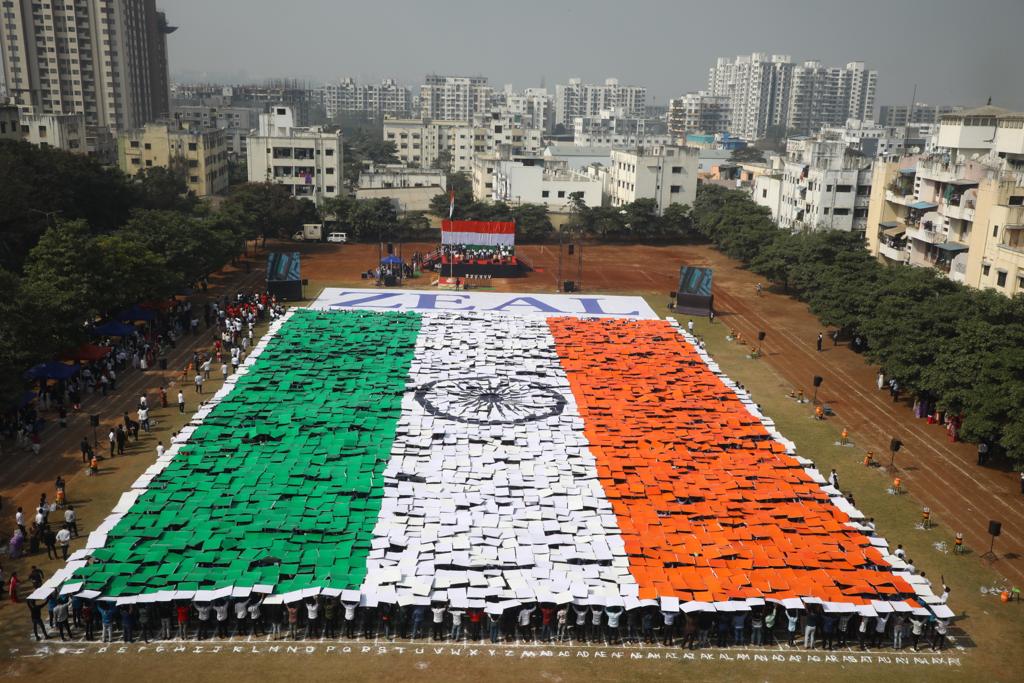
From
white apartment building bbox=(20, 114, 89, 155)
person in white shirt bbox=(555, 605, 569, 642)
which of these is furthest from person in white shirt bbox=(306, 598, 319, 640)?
white apartment building bbox=(20, 114, 89, 155)

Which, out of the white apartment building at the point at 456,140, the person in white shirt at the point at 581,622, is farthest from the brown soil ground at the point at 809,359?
the white apartment building at the point at 456,140

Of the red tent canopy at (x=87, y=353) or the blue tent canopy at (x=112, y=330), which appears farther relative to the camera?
the blue tent canopy at (x=112, y=330)

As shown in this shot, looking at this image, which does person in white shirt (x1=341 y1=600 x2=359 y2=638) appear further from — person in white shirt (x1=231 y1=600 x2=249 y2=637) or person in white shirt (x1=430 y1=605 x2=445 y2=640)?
person in white shirt (x1=231 y1=600 x2=249 y2=637)

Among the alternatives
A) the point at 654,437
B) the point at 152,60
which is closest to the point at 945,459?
the point at 654,437

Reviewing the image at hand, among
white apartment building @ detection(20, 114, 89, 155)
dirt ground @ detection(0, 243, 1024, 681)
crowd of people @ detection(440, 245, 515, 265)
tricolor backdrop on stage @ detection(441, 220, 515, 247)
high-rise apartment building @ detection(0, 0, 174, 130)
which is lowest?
dirt ground @ detection(0, 243, 1024, 681)

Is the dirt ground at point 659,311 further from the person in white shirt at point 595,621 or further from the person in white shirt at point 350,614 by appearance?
the person in white shirt at point 350,614
